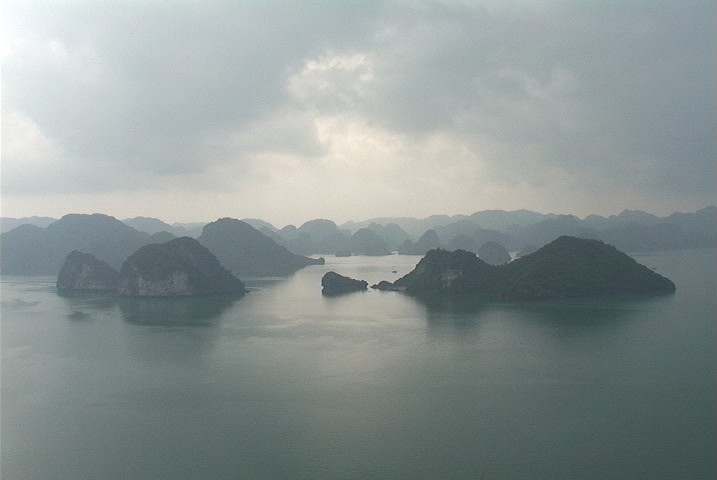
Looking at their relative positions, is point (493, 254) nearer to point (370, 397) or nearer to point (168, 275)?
point (168, 275)

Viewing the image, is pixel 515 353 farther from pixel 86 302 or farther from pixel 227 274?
pixel 86 302

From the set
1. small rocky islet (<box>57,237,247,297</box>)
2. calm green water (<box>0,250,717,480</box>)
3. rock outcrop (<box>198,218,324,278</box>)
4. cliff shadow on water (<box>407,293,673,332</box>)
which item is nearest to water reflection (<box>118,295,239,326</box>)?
calm green water (<box>0,250,717,480</box>)

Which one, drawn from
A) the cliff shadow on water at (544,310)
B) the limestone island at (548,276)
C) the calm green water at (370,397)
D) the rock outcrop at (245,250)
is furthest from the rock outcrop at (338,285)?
the rock outcrop at (245,250)

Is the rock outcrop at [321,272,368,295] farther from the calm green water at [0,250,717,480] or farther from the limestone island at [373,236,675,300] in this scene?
the calm green water at [0,250,717,480]

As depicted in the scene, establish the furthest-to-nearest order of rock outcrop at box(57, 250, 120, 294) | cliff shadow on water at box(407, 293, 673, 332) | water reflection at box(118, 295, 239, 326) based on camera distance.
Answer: rock outcrop at box(57, 250, 120, 294) < water reflection at box(118, 295, 239, 326) < cliff shadow on water at box(407, 293, 673, 332)

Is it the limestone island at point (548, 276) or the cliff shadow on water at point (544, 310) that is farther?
the limestone island at point (548, 276)

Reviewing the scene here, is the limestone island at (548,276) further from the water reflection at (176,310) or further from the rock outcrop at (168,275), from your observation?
the rock outcrop at (168,275)
